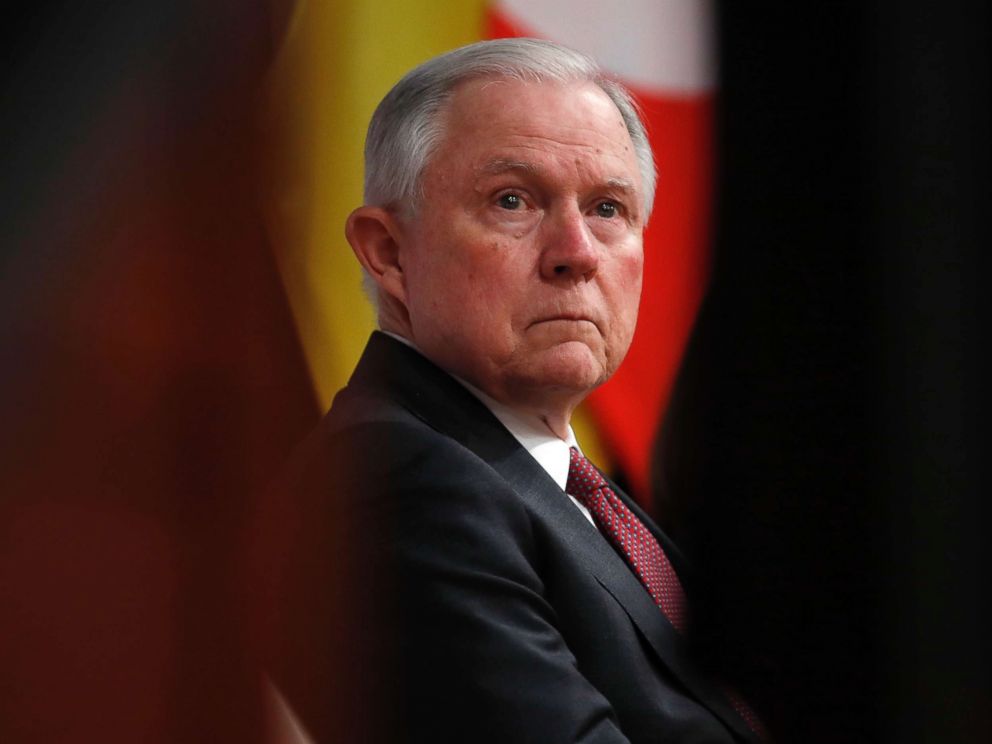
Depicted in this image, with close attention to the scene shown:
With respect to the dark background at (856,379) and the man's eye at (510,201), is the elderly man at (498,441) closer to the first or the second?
the man's eye at (510,201)

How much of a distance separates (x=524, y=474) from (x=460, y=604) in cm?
20

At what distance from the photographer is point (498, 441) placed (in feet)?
4.50

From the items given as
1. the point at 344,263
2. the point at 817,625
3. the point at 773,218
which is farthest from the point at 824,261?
the point at 344,263

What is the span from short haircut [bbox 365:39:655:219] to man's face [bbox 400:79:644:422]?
0.01m

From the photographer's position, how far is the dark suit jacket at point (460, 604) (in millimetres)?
1181

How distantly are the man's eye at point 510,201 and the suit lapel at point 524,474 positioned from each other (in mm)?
190

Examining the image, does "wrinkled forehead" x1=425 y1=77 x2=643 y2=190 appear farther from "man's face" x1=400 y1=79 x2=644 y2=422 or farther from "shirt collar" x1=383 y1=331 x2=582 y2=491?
"shirt collar" x1=383 y1=331 x2=582 y2=491

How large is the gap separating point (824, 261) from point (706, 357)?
0.79 ft

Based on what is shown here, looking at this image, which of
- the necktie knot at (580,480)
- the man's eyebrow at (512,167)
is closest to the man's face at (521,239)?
the man's eyebrow at (512,167)

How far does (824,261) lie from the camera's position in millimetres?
1351

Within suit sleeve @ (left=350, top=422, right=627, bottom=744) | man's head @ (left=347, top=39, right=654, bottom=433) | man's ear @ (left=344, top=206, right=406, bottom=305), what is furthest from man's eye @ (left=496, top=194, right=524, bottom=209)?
suit sleeve @ (left=350, top=422, right=627, bottom=744)

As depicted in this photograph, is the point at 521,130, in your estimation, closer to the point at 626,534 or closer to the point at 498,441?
the point at 498,441

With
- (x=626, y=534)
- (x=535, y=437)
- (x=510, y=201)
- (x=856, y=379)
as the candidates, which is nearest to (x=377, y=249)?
(x=510, y=201)

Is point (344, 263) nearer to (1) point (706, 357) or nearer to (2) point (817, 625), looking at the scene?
(1) point (706, 357)
